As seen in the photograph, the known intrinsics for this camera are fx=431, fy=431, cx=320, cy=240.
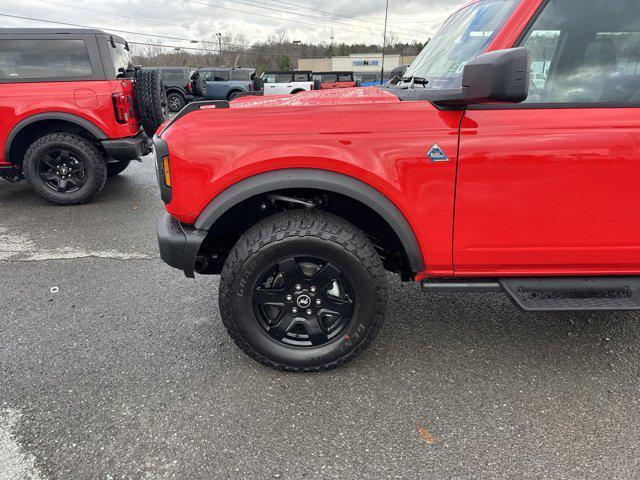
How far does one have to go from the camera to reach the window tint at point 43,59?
509cm

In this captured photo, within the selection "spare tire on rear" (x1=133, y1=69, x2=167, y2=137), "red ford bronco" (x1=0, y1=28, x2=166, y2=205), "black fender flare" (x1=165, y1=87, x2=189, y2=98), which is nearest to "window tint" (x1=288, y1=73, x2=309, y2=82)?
"black fender flare" (x1=165, y1=87, x2=189, y2=98)

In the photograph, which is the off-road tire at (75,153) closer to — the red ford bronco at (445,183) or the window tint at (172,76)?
the red ford bronco at (445,183)

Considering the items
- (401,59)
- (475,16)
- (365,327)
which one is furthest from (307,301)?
(401,59)

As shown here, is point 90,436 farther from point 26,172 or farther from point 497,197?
point 26,172

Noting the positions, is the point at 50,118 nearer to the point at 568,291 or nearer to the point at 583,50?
the point at 583,50

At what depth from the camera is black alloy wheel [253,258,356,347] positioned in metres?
2.21

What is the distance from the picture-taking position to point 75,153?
5.23 meters

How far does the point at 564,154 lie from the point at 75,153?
17.3 feet

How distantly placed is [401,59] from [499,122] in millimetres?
54670

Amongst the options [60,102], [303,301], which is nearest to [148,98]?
[60,102]

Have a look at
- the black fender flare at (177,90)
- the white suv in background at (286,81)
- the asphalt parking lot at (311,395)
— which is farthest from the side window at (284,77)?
the asphalt parking lot at (311,395)

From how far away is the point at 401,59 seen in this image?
51594 mm

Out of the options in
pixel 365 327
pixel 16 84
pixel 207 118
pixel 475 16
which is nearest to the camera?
pixel 207 118

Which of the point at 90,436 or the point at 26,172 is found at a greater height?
the point at 26,172
